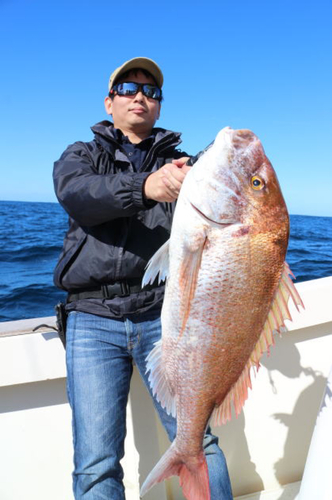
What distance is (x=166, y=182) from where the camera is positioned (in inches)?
69.2

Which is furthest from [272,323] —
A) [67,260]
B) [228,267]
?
[67,260]

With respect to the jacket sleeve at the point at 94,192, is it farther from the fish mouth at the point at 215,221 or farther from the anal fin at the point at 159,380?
the anal fin at the point at 159,380

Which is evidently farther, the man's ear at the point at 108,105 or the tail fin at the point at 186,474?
the man's ear at the point at 108,105

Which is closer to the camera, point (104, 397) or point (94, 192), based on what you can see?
point (94, 192)

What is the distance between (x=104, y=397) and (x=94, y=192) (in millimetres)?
1125

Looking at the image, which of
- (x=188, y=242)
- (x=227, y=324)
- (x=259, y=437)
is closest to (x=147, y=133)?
(x=188, y=242)

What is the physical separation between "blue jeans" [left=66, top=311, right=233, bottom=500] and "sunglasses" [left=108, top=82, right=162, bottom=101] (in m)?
1.41

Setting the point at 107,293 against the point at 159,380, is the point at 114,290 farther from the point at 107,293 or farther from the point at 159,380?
the point at 159,380

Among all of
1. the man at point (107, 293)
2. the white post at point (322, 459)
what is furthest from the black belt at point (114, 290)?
the white post at point (322, 459)

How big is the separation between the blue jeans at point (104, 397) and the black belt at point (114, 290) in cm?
12

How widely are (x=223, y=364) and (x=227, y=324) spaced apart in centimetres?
19

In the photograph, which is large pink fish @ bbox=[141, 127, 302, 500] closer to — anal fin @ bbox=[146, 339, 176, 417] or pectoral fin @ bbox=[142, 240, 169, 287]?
pectoral fin @ bbox=[142, 240, 169, 287]

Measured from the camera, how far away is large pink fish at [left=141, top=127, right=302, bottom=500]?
1.67 metres

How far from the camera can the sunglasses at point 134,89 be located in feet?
8.30
